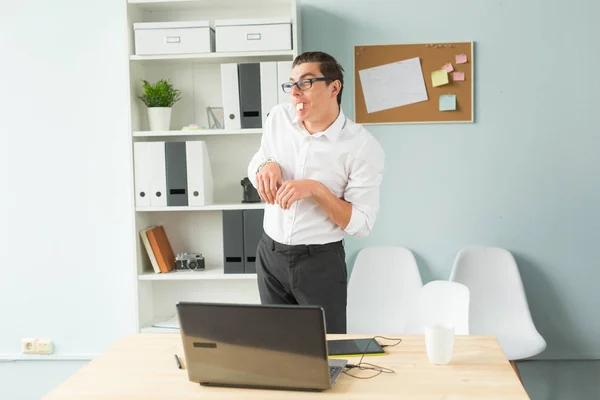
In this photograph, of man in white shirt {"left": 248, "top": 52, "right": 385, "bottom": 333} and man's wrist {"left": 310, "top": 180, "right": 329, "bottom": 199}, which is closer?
man's wrist {"left": 310, "top": 180, "right": 329, "bottom": 199}

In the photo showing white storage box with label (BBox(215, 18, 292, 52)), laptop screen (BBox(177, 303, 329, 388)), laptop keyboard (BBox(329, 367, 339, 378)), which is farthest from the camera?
white storage box with label (BBox(215, 18, 292, 52))

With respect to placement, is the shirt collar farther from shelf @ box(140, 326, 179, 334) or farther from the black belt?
shelf @ box(140, 326, 179, 334)

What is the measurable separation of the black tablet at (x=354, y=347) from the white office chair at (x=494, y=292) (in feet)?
5.07

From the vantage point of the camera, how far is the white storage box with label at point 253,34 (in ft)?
10.9

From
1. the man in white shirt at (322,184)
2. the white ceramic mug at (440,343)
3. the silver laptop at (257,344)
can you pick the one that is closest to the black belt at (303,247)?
the man in white shirt at (322,184)

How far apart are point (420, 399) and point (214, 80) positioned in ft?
8.00

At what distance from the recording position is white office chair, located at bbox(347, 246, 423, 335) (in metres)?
3.54

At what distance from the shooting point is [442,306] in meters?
2.49

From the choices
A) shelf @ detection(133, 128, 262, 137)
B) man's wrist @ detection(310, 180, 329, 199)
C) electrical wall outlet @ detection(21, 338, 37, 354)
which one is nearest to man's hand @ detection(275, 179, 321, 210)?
man's wrist @ detection(310, 180, 329, 199)

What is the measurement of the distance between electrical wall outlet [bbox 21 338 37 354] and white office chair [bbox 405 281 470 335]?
2320mm

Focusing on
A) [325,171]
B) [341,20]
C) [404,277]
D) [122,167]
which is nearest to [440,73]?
[341,20]

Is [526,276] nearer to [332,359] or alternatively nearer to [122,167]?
[332,359]

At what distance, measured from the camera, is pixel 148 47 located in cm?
339

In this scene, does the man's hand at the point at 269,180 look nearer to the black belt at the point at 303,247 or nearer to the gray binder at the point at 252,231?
the black belt at the point at 303,247
